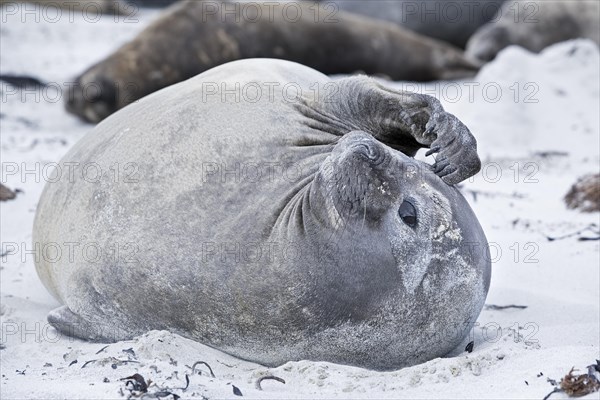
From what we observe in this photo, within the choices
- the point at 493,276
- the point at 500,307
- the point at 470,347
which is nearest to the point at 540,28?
the point at 493,276

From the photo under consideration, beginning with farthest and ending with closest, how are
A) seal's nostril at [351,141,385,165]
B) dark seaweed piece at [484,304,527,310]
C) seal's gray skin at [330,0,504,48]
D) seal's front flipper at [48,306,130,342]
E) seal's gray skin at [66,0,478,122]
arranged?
seal's gray skin at [330,0,504,48] → seal's gray skin at [66,0,478,122] → dark seaweed piece at [484,304,527,310] → seal's front flipper at [48,306,130,342] → seal's nostril at [351,141,385,165]

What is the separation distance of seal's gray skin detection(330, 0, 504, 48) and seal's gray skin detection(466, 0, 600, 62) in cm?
86

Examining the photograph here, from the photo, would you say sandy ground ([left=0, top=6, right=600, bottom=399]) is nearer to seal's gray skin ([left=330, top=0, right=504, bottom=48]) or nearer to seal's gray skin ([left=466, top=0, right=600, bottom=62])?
seal's gray skin ([left=466, top=0, right=600, bottom=62])

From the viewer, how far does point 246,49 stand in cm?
862

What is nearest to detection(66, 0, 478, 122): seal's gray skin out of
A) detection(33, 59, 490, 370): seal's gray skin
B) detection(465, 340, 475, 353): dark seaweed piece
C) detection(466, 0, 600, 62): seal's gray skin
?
detection(466, 0, 600, 62): seal's gray skin

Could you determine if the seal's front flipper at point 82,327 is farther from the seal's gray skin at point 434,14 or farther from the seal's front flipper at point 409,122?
the seal's gray skin at point 434,14

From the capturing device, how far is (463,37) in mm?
12195

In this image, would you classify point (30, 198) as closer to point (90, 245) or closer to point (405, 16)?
point (90, 245)

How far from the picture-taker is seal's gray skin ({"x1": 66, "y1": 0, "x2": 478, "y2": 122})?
→ 816 centimetres

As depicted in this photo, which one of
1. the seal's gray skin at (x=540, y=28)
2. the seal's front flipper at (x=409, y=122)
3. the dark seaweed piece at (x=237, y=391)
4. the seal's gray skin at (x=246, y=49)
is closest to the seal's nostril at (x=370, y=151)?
the seal's front flipper at (x=409, y=122)

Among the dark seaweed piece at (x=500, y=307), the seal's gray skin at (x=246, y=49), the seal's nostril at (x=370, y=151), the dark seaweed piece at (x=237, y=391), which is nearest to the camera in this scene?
the dark seaweed piece at (x=237, y=391)

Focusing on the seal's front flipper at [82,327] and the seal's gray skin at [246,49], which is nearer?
the seal's front flipper at [82,327]

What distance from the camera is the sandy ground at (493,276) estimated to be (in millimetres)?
2961

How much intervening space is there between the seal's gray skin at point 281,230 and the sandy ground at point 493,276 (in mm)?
116
